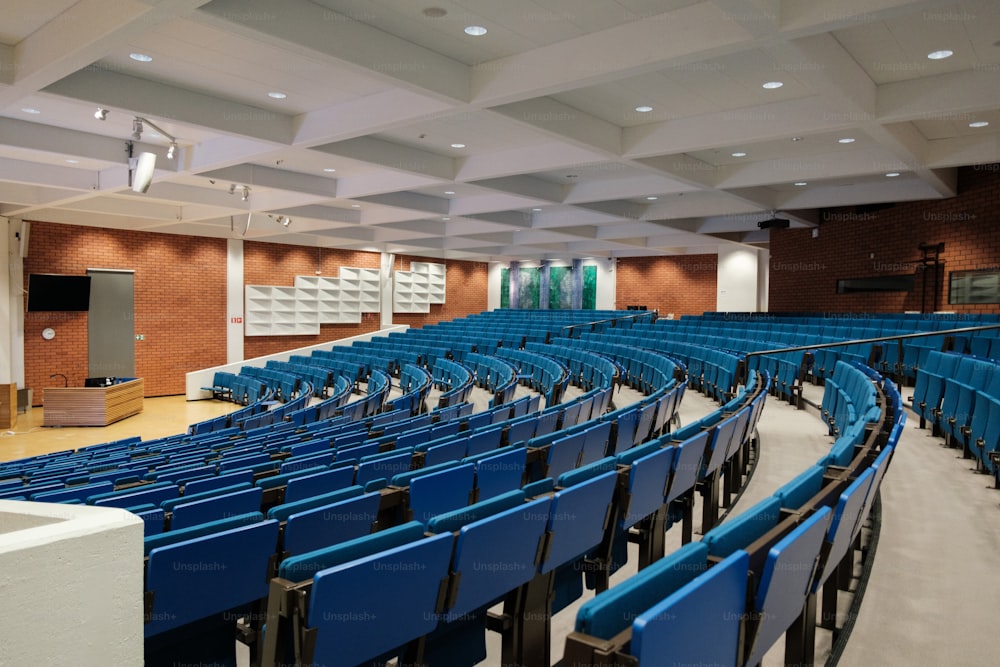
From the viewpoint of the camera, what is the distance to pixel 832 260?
44.8ft

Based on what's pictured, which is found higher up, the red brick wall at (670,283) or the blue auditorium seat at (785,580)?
the red brick wall at (670,283)

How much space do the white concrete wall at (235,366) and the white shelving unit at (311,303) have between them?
0.71 m

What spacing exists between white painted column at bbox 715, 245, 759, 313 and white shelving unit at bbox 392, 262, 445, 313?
9.30 m

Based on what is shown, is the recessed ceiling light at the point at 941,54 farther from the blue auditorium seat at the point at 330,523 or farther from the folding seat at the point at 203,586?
the folding seat at the point at 203,586

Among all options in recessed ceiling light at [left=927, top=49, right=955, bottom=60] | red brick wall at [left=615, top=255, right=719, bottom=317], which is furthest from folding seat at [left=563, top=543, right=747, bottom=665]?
red brick wall at [left=615, top=255, right=719, bottom=317]

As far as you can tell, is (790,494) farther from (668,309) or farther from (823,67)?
(668,309)

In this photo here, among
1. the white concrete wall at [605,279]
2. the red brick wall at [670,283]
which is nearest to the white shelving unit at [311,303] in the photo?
the white concrete wall at [605,279]

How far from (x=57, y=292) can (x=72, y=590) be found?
15.0 m

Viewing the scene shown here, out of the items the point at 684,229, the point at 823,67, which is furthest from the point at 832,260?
the point at 823,67

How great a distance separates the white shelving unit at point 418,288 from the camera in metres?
21.4

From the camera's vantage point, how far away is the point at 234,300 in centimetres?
1695

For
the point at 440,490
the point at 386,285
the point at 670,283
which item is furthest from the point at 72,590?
the point at 670,283

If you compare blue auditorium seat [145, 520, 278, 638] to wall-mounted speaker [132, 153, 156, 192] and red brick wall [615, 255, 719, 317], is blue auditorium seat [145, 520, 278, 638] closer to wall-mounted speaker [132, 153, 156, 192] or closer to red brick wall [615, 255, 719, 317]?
wall-mounted speaker [132, 153, 156, 192]

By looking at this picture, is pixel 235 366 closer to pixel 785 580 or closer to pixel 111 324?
pixel 111 324
